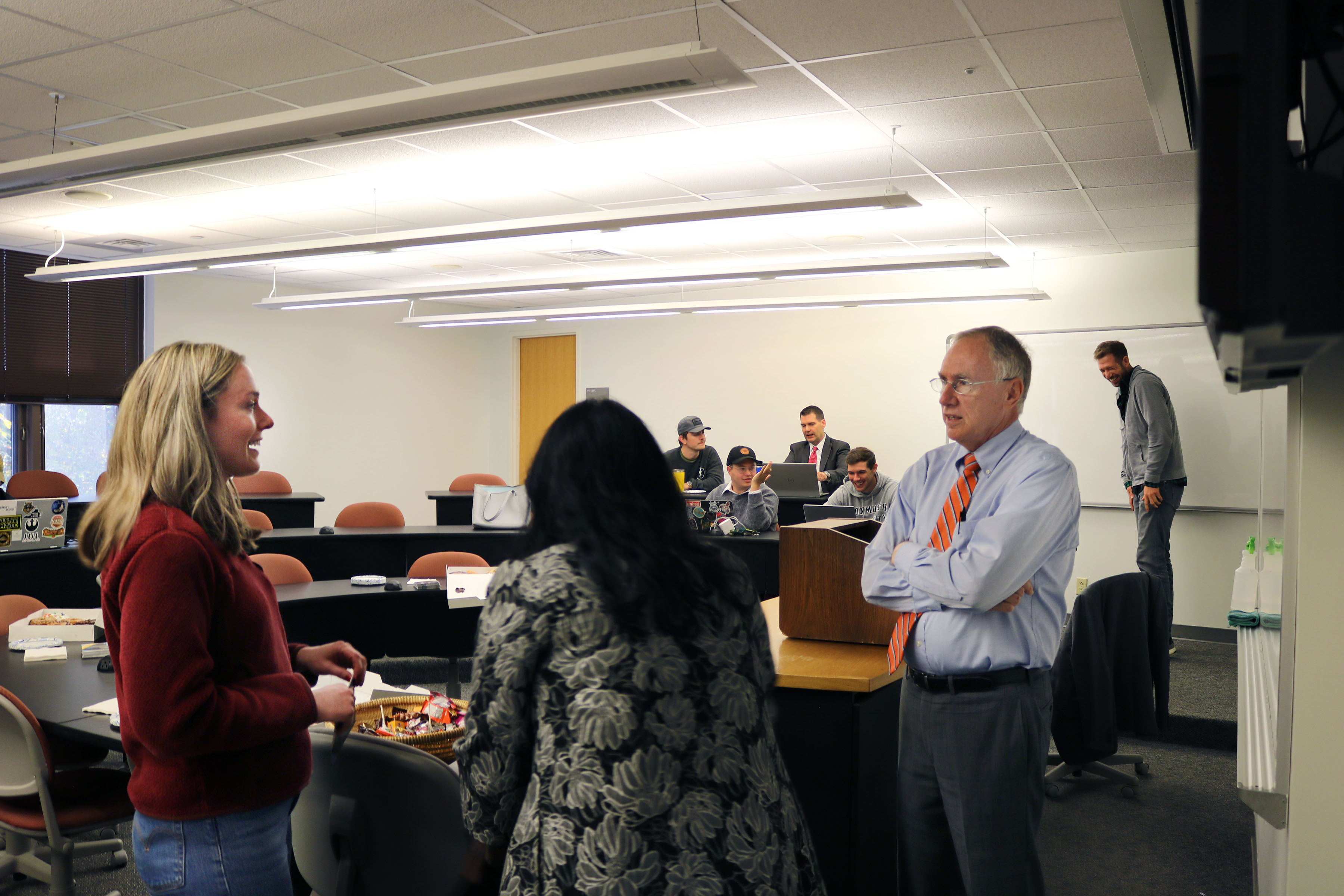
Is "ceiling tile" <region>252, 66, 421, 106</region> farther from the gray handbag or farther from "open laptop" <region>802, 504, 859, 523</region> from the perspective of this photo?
"open laptop" <region>802, 504, 859, 523</region>

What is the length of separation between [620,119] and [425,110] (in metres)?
1.45

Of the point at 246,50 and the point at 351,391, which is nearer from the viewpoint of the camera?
the point at 246,50

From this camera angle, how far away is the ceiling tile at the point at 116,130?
4719mm

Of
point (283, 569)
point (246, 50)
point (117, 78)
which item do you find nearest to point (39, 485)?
point (283, 569)

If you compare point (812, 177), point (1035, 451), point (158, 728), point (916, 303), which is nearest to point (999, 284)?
point (916, 303)

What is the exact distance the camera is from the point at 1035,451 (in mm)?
2018

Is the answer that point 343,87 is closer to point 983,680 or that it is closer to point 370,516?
point 370,516

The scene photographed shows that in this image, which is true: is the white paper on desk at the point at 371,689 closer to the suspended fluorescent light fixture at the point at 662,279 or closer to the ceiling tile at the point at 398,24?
the ceiling tile at the point at 398,24

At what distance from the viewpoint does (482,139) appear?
15.7 feet

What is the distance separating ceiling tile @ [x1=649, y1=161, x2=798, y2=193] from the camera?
17.6ft

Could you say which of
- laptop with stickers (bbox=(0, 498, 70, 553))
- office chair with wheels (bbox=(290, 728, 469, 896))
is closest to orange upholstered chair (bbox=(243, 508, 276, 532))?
laptop with stickers (bbox=(0, 498, 70, 553))

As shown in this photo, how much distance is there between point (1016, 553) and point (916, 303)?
265 inches

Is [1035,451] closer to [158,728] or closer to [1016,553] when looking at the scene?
[1016,553]

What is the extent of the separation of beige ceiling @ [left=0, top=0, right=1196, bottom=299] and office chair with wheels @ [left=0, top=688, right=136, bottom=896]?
8.26 feet
